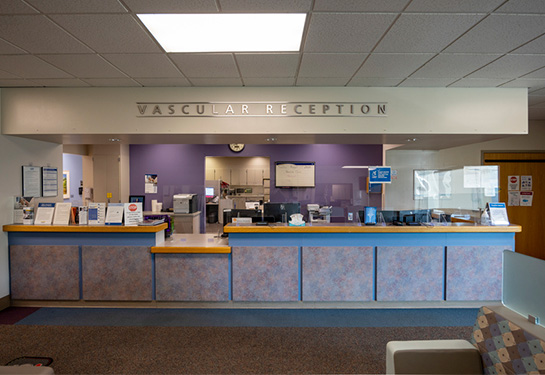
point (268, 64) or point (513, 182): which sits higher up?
point (268, 64)

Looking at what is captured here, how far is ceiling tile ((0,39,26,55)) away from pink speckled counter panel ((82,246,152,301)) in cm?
230

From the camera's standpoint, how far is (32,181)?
4051 millimetres

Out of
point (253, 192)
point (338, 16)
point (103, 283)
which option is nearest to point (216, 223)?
point (253, 192)

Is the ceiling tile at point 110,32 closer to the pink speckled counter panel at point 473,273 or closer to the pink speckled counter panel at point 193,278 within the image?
the pink speckled counter panel at point 193,278

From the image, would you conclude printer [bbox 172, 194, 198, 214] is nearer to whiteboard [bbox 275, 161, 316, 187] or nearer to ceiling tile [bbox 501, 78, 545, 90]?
whiteboard [bbox 275, 161, 316, 187]

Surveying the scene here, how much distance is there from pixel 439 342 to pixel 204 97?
11.2 feet

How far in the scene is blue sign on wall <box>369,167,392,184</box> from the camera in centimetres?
484

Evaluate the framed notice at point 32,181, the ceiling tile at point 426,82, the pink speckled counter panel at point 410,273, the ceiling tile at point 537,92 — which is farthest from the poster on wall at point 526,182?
the framed notice at point 32,181

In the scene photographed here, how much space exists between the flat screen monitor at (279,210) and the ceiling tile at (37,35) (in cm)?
280

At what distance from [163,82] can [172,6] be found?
5.25 ft

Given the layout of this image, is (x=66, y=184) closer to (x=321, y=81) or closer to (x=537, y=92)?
(x=321, y=81)

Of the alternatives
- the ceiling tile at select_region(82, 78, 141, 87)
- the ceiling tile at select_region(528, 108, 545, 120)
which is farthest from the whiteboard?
the ceiling tile at select_region(82, 78, 141, 87)

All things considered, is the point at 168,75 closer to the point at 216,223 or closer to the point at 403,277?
the point at 403,277

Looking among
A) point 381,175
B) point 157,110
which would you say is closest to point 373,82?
point 381,175
